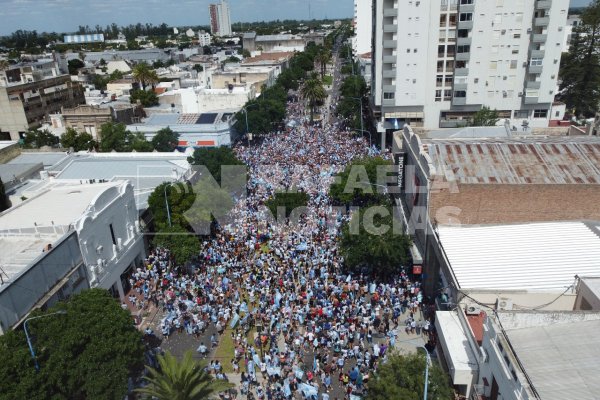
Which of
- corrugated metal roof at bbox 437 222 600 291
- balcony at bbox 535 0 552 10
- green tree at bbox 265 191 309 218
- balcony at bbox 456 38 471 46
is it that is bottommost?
green tree at bbox 265 191 309 218

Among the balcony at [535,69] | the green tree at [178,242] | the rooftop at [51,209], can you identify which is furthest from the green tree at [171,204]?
the balcony at [535,69]

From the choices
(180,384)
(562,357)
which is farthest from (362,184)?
(180,384)

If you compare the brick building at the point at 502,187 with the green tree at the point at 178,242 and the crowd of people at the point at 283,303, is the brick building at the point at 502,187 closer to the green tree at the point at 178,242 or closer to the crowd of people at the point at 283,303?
the crowd of people at the point at 283,303

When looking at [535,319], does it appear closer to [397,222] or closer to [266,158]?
[397,222]

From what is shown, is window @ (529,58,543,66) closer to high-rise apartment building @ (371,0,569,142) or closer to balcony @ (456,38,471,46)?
high-rise apartment building @ (371,0,569,142)

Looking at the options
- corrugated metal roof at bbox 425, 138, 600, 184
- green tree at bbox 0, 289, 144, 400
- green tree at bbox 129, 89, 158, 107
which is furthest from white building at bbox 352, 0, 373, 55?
green tree at bbox 0, 289, 144, 400

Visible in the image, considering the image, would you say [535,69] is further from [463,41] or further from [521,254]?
[521,254]
